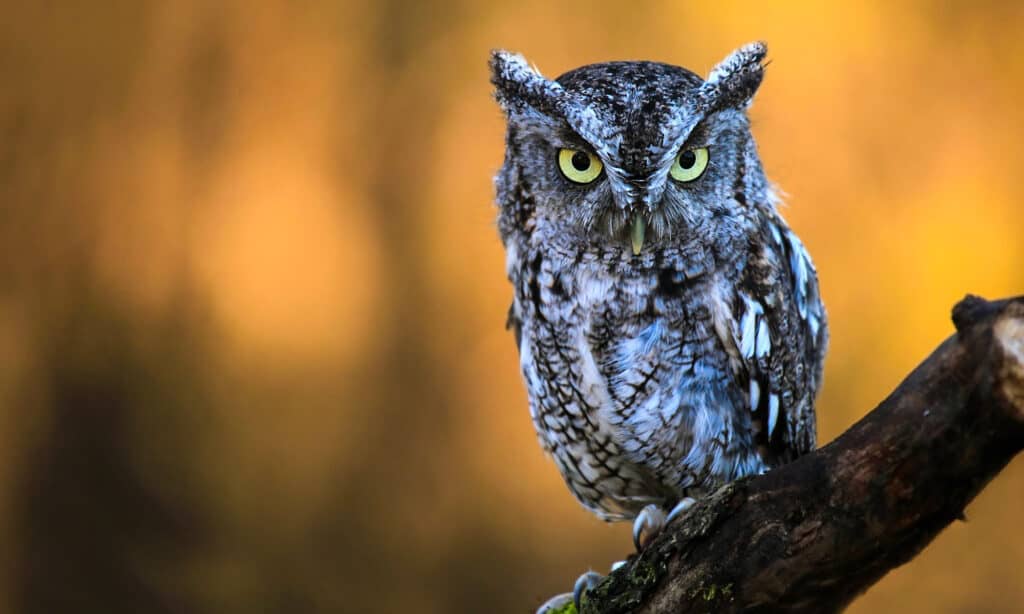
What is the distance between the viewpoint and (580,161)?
1.94 m

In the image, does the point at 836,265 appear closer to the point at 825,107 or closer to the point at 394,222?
the point at 825,107

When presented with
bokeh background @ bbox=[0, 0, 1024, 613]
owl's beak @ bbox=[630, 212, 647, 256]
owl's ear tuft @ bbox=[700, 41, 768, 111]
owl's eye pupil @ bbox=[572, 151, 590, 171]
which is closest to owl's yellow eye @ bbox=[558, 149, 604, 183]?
owl's eye pupil @ bbox=[572, 151, 590, 171]

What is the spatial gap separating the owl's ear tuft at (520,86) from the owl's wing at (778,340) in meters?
0.50

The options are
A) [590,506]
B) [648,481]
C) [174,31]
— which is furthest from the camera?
[174,31]

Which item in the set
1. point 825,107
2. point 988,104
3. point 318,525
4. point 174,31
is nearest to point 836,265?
point 825,107

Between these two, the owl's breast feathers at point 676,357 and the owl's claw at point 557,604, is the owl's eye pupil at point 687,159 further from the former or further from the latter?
the owl's claw at point 557,604

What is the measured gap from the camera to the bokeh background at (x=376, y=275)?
12.0ft

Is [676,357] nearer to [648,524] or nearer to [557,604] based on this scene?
[648,524]

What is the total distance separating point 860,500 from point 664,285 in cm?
67

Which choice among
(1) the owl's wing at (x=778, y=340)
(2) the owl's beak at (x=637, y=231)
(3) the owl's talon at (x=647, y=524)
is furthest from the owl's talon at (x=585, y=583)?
(2) the owl's beak at (x=637, y=231)

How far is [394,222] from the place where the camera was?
3.88 metres

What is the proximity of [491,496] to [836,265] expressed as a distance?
1519 mm

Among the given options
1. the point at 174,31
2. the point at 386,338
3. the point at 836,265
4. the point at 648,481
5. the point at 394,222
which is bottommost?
the point at 648,481

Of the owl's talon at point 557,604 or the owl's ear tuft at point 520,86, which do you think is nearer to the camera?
the owl's ear tuft at point 520,86
